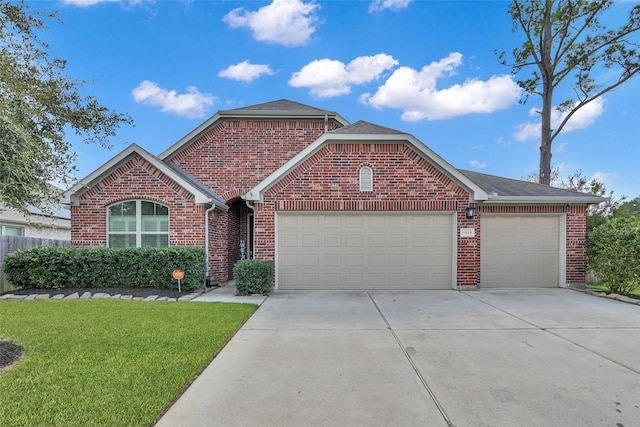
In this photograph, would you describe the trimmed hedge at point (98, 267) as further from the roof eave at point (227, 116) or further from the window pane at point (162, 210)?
the roof eave at point (227, 116)

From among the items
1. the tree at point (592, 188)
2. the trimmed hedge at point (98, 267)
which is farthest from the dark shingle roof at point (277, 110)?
the tree at point (592, 188)

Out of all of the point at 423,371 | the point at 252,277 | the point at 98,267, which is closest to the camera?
the point at 423,371

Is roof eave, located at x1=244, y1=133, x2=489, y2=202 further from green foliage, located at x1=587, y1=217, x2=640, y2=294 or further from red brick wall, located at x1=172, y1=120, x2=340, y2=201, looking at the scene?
green foliage, located at x1=587, y1=217, x2=640, y2=294

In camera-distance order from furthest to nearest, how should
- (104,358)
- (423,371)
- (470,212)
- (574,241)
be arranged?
1. (574,241)
2. (470,212)
3. (104,358)
4. (423,371)

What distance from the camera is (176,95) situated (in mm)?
18188

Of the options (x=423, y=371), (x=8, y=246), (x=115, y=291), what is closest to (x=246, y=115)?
(x=115, y=291)

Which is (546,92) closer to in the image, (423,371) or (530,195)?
(530,195)

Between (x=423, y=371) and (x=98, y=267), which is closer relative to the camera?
(x=423, y=371)

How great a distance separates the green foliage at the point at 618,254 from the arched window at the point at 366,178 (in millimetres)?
6620

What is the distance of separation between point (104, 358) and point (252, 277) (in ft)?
14.9

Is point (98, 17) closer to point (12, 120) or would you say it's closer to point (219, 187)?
point (219, 187)

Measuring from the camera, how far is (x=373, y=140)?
920cm

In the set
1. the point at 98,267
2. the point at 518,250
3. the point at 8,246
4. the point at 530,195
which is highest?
the point at 530,195

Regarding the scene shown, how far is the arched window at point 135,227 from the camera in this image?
9.70 metres
